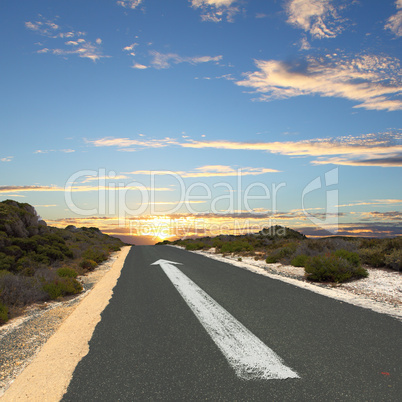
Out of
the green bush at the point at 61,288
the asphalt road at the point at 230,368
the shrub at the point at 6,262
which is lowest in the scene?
the green bush at the point at 61,288

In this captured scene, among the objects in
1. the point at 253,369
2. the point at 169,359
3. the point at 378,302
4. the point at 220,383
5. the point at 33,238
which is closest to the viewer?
the point at 220,383

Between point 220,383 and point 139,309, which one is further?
point 139,309

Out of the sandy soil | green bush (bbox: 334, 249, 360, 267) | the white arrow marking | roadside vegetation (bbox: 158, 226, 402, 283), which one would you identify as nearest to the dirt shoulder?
the white arrow marking

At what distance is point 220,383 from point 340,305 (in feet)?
15.0

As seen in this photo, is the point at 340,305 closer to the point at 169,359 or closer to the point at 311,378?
the point at 311,378

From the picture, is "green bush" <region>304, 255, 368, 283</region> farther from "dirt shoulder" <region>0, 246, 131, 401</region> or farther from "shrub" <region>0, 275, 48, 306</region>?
"shrub" <region>0, 275, 48, 306</region>

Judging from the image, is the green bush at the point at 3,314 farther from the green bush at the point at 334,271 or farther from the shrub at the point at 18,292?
the green bush at the point at 334,271

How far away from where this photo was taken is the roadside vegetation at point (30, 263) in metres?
8.92

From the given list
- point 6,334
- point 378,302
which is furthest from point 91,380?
point 378,302

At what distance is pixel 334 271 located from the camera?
1101 centimetres

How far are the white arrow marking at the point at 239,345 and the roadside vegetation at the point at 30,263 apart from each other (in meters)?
4.69

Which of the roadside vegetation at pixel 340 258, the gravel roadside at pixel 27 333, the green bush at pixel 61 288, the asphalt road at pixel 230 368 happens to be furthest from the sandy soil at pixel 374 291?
the green bush at pixel 61 288

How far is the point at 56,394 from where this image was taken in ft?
11.9

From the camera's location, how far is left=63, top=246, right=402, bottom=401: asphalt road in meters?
3.37
